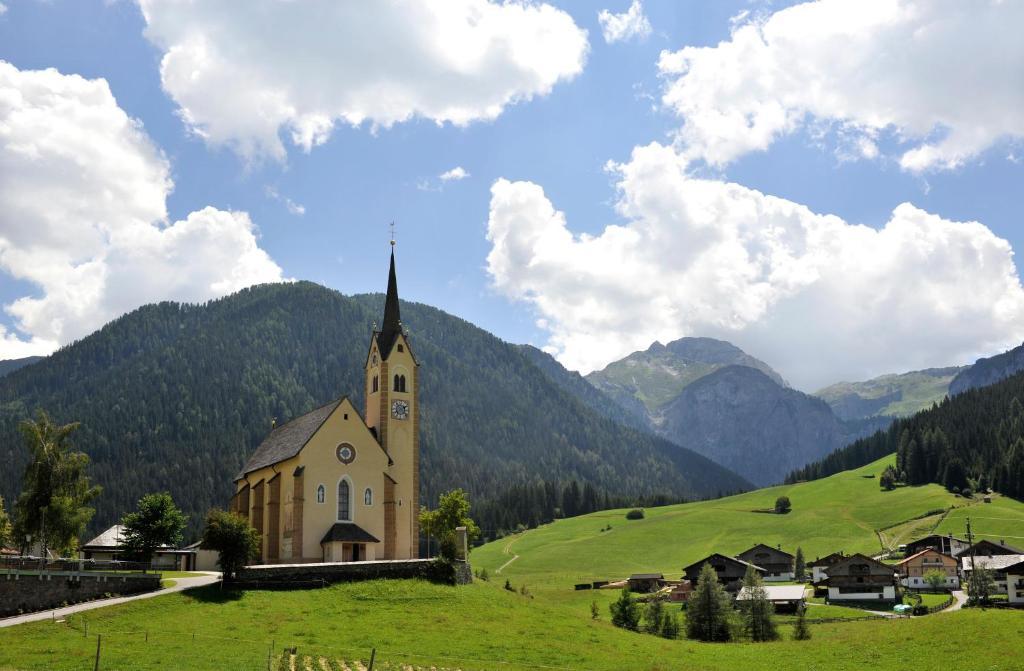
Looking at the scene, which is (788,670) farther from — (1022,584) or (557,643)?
(1022,584)

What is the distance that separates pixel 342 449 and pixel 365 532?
23.2ft

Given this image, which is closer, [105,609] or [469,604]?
[105,609]

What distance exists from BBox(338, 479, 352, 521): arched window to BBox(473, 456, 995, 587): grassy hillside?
5404 cm

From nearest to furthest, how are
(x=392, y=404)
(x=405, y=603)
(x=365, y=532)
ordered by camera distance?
(x=405, y=603) < (x=365, y=532) < (x=392, y=404)

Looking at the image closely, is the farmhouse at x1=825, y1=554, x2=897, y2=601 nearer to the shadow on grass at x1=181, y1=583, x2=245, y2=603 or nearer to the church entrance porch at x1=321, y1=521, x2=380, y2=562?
the church entrance porch at x1=321, y1=521, x2=380, y2=562

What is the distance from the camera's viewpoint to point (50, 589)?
49719 millimetres

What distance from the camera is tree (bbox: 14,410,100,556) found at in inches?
2586

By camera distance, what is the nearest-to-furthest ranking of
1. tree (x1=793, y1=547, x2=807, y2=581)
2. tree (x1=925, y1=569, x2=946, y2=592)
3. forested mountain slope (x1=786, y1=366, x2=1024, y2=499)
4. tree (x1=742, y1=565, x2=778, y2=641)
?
tree (x1=742, y1=565, x2=778, y2=641) → tree (x1=925, y1=569, x2=946, y2=592) → tree (x1=793, y1=547, x2=807, y2=581) → forested mountain slope (x1=786, y1=366, x2=1024, y2=499)

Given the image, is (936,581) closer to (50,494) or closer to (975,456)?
(975,456)

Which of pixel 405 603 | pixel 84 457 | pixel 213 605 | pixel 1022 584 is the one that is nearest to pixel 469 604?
pixel 405 603

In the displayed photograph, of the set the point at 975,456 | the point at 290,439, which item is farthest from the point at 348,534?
the point at 975,456

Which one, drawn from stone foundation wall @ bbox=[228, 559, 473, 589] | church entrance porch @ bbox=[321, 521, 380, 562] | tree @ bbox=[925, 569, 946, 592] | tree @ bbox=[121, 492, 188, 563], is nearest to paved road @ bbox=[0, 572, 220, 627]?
stone foundation wall @ bbox=[228, 559, 473, 589]

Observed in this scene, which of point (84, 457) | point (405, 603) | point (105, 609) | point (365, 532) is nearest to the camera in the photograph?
point (105, 609)

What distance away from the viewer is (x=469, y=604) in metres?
59.7
